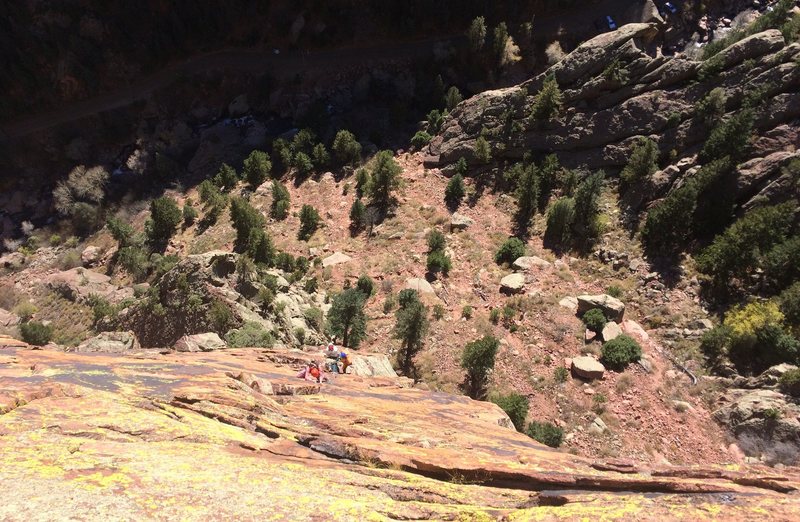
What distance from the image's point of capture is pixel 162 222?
43.1 metres

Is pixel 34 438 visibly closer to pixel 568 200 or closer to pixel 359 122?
pixel 568 200

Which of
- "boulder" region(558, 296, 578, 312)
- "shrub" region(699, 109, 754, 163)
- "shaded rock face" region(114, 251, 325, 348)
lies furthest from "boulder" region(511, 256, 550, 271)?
"shaded rock face" region(114, 251, 325, 348)

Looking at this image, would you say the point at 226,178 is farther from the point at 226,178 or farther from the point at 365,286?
the point at 365,286

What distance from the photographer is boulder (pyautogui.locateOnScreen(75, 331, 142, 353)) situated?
20592 mm

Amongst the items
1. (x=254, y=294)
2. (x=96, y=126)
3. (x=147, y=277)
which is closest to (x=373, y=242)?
(x=254, y=294)

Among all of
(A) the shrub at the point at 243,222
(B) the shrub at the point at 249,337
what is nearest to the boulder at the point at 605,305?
(B) the shrub at the point at 249,337

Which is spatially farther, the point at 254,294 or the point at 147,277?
the point at 147,277

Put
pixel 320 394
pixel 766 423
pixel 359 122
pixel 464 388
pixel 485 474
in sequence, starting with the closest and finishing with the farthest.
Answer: pixel 485 474 < pixel 320 394 < pixel 766 423 < pixel 464 388 < pixel 359 122

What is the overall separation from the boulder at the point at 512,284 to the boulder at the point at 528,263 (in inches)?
39.6

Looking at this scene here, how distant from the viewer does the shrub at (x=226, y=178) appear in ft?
155

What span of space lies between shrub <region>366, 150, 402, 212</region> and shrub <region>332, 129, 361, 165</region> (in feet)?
15.1

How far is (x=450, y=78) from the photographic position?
53.2 metres

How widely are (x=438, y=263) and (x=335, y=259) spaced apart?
9.55 meters

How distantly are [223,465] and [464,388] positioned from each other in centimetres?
2251
